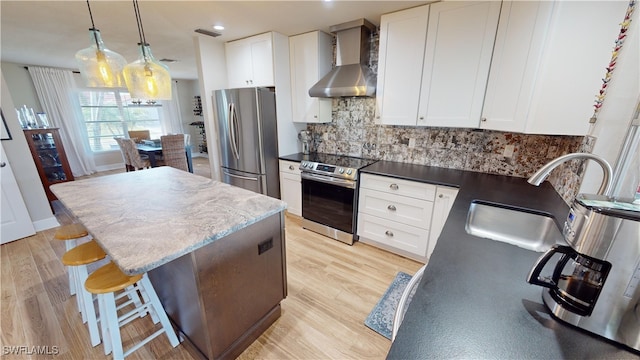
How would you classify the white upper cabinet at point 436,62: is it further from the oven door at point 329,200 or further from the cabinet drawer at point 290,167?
the cabinet drawer at point 290,167

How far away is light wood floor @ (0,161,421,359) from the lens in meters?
1.51

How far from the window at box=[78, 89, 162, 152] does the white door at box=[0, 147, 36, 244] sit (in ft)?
12.1

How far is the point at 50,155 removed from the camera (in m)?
3.85

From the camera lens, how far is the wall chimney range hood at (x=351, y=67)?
238cm

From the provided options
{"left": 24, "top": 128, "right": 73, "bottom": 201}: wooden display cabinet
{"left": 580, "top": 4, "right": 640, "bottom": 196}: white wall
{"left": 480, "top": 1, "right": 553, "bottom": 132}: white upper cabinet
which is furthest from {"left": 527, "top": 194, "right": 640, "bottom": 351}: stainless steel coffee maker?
{"left": 24, "top": 128, "right": 73, "bottom": 201}: wooden display cabinet

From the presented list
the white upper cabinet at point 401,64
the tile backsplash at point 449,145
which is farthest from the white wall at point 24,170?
the white upper cabinet at point 401,64

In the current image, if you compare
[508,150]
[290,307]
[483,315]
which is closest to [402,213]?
[508,150]

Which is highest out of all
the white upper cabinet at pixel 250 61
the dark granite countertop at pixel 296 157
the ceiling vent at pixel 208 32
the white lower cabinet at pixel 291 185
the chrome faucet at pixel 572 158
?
the ceiling vent at pixel 208 32

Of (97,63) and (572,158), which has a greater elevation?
(97,63)

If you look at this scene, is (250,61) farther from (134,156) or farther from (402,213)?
(134,156)

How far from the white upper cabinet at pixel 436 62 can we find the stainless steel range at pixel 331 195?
698 millimetres

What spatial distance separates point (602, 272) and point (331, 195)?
6.98 feet

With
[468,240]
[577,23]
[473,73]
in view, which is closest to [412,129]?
[473,73]

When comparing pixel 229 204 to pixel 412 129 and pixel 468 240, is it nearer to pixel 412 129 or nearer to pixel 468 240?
pixel 468 240
